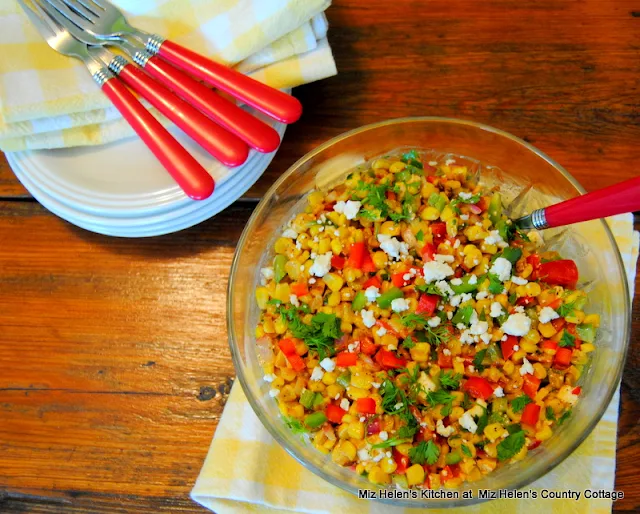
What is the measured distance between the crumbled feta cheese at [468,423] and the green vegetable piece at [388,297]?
0.24m

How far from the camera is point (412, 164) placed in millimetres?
1258

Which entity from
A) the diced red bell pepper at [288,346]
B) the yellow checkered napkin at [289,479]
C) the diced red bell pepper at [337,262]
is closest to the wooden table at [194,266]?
the yellow checkered napkin at [289,479]

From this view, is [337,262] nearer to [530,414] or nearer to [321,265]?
[321,265]

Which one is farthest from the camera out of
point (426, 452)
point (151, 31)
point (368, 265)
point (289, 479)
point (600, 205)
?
point (151, 31)

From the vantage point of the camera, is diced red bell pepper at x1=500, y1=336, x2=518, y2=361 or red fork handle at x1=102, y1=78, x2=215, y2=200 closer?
diced red bell pepper at x1=500, y1=336, x2=518, y2=361

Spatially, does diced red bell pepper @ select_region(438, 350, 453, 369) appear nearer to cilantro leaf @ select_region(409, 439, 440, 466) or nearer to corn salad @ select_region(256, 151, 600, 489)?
corn salad @ select_region(256, 151, 600, 489)

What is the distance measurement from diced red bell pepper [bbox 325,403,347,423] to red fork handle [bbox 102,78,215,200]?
0.52 m

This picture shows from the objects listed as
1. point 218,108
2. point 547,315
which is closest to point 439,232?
point 547,315

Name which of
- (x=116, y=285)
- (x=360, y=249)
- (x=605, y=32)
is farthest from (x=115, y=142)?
(x=605, y=32)

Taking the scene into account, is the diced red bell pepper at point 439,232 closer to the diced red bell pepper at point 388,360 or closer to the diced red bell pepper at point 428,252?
the diced red bell pepper at point 428,252

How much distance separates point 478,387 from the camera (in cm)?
108

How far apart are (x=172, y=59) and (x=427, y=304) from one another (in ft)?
2.63

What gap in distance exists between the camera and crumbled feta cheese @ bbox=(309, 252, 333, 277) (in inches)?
45.4

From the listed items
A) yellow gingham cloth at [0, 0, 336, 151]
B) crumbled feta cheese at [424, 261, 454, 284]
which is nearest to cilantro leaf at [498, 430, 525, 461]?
crumbled feta cheese at [424, 261, 454, 284]
